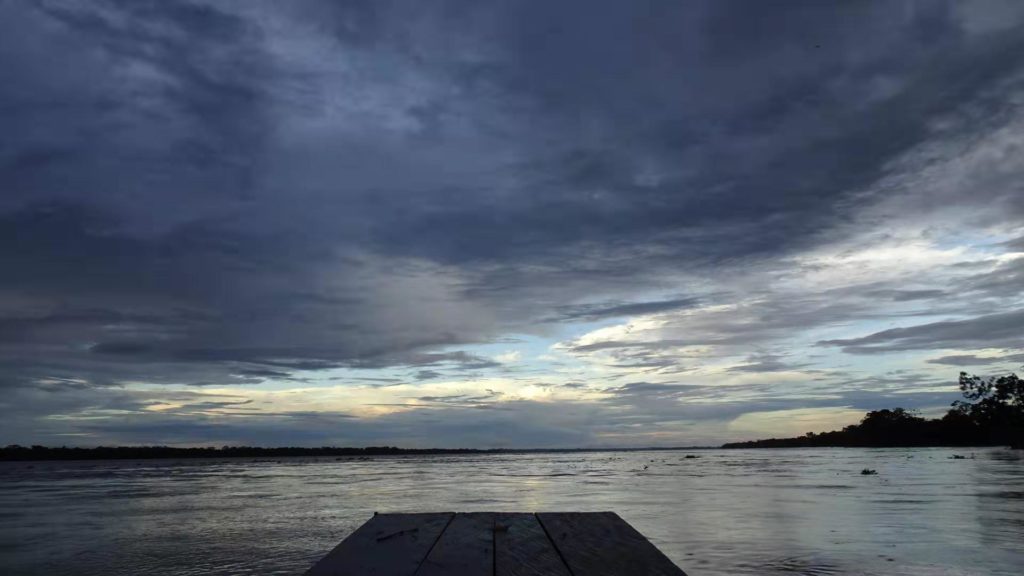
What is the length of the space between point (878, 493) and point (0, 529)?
27.3m

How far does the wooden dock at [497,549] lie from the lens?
392 centimetres

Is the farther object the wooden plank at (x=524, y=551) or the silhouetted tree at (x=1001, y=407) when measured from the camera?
the silhouetted tree at (x=1001, y=407)

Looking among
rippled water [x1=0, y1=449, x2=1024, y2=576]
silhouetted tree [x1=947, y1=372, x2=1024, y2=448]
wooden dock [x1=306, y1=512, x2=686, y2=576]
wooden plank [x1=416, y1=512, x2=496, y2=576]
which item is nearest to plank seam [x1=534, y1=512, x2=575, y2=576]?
wooden dock [x1=306, y1=512, x2=686, y2=576]

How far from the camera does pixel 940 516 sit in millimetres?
16266

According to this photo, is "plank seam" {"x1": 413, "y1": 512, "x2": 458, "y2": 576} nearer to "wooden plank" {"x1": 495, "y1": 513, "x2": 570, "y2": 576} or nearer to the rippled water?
"wooden plank" {"x1": 495, "y1": 513, "x2": 570, "y2": 576}

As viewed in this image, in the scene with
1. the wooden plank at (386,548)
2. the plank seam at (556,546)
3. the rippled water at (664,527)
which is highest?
the wooden plank at (386,548)

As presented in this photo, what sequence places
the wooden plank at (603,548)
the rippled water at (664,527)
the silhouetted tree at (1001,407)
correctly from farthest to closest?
1. the silhouetted tree at (1001,407)
2. the rippled water at (664,527)
3. the wooden plank at (603,548)

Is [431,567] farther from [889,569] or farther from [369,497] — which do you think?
[369,497]

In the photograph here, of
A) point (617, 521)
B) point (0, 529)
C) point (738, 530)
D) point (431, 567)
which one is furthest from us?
point (0, 529)

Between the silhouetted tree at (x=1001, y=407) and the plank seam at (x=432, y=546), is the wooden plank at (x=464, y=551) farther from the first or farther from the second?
the silhouetted tree at (x=1001, y=407)

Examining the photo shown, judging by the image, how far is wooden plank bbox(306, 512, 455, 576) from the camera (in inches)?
154

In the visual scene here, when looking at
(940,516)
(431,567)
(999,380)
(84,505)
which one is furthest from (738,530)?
(999,380)

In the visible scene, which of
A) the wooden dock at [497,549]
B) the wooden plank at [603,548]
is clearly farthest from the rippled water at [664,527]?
the wooden dock at [497,549]

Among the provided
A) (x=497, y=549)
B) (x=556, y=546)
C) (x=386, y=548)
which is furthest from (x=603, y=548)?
(x=386, y=548)
